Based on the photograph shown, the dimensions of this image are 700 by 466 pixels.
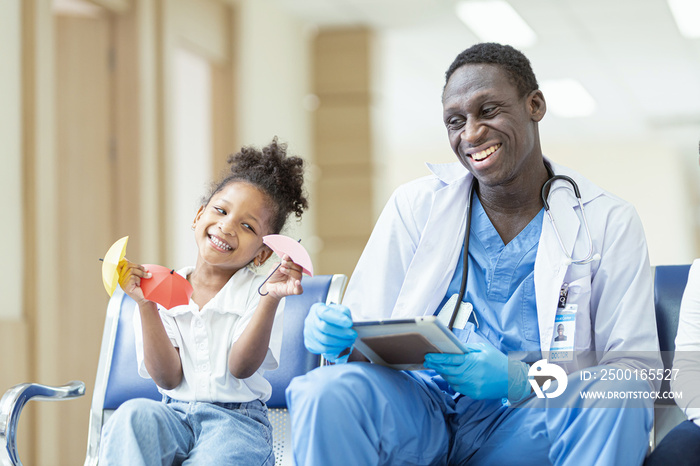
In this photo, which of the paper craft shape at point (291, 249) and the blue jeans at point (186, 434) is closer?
the blue jeans at point (186, 434)

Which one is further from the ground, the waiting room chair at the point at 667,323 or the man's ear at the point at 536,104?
the man's ear at the point at 536,104

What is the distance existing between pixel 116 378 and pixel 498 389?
88 centimetres

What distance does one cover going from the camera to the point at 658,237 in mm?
9250

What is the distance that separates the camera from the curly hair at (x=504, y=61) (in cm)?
171

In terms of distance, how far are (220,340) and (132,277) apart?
248 millimetres

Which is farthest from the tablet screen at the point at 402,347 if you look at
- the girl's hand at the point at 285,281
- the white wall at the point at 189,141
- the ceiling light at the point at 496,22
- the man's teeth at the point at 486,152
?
the ceiling light at the point at 496,22

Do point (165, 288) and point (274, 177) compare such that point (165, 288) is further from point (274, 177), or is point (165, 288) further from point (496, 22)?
point (496, 22)

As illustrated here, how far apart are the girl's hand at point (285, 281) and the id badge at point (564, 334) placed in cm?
52

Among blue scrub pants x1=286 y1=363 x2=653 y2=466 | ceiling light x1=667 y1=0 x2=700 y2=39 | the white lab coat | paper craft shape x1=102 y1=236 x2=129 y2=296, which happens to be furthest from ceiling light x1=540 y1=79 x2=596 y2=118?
paper craft shape x1=102 y1=236 x2=129 y2=296

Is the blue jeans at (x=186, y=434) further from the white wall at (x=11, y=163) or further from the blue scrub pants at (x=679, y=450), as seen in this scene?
the white wall at (x=11, y=163)

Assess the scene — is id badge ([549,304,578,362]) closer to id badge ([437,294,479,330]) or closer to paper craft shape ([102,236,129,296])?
id badge ([437,294,479,330])

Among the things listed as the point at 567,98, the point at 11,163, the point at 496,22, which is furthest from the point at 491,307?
the point at 567,98

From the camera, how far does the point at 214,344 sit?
5.35 feet

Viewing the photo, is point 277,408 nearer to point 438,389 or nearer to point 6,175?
point 438,389
